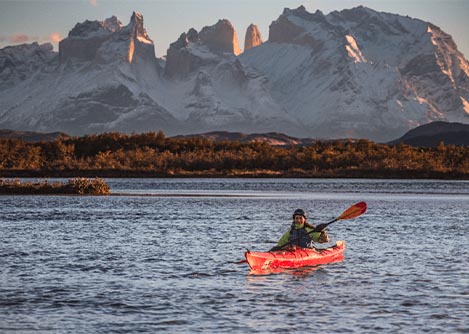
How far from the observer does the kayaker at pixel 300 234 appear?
33.9 meters

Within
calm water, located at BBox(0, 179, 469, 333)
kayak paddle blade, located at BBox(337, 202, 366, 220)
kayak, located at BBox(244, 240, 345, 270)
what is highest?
kayak paddle blade, located at BBox(337, 202, 366, 220)

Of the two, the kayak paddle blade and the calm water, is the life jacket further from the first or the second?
the kayak paddle blade

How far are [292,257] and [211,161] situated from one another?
383 ft

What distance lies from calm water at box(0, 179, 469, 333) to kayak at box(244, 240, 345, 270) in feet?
1.23

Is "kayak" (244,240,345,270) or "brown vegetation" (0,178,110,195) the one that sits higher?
"brown vegetation" (0,178,110,195)

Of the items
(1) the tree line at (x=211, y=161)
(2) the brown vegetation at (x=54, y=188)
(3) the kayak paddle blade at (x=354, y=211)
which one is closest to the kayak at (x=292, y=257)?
(3) the kayak paddle blade at (x=354, y=211)

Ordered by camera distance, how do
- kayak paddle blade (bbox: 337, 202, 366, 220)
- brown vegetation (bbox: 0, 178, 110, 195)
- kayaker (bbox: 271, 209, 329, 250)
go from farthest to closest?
brown vegetation (bbox: 0, 178, 110, 195), kayak paddle blade (bbox: 337, 202, 366, 220), kayaker (bbox: 271, 209, 329, 250)

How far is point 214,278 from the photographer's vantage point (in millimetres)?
30969

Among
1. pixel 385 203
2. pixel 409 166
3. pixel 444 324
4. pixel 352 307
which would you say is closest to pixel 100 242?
pixel 352 307

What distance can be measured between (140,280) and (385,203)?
5033 centimetres

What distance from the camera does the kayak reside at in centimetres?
3128

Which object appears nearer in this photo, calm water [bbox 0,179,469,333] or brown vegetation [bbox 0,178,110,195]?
calm water [bbox 0,179,469,333]

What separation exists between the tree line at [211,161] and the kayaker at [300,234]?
317ft

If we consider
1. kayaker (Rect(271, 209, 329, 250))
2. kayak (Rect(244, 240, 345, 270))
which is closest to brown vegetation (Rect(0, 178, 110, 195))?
kayak (Rect(244, 240, 345, 270))
